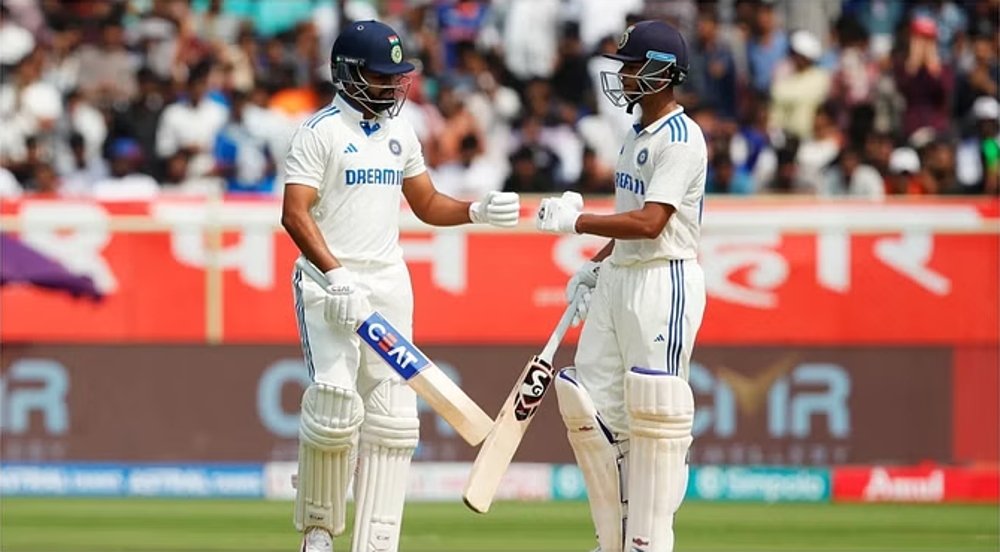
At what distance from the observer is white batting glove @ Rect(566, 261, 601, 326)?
7066mm

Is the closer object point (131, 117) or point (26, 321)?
point (26, 321)

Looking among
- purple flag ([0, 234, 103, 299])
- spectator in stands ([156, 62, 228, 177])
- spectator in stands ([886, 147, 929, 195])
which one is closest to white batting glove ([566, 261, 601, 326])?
purple flag ([0, 234, 103, 299])

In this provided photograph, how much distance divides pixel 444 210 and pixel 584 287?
0.57 metres

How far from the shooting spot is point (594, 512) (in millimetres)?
6906

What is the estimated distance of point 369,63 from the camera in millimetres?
6879

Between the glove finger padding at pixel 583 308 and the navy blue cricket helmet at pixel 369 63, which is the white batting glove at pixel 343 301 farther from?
the glove finger padding at pixel 583 308

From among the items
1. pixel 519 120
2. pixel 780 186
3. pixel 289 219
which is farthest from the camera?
pixel 519 120

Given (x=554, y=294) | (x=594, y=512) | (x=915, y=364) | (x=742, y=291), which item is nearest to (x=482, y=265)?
(x=554, y=294)

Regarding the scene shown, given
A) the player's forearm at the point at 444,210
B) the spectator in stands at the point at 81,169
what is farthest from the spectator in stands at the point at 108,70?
the player's forearm at the point at 444,210

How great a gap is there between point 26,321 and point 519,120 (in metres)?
3.52

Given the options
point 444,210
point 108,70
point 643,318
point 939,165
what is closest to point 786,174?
point 939,165

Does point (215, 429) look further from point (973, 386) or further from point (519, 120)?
point (973, 386)

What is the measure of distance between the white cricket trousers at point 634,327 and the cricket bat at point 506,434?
13 centimetres

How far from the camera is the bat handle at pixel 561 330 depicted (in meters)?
6.92
